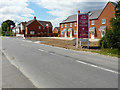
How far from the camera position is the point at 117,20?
41.3ft

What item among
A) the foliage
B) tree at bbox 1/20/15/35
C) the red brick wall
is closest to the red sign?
the foliage

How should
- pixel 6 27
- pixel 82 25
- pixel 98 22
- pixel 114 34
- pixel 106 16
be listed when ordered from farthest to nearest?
pixel 6 27 → pixel 98 22 → pixel 106 16 → pixel 82 25 → pixel 114 34

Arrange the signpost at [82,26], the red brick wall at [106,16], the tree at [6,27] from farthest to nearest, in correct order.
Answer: the tree at [6,27] < the red brick wall at [106,16] < the signpost at [82,26]

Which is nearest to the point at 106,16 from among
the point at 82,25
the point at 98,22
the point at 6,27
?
the point at 98,22

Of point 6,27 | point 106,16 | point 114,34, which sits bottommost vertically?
point 114,34

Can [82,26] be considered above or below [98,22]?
below

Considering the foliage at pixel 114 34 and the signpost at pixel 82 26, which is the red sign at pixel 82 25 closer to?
the signpost at pixel 82 26

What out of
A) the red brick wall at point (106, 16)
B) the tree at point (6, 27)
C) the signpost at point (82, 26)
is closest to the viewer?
the signpost at point (82, 26)

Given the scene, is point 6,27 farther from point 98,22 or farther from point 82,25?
point 82,25

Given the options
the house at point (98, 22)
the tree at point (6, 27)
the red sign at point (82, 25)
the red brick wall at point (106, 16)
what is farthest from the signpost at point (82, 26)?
the tree at point (6, 27)

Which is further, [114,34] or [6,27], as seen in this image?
[6,27]

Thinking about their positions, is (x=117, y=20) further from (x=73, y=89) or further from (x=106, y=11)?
(x=106, y=11)

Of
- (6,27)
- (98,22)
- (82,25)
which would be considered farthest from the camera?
(6,27)

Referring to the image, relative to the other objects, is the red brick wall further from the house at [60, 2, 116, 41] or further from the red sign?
the red sign
